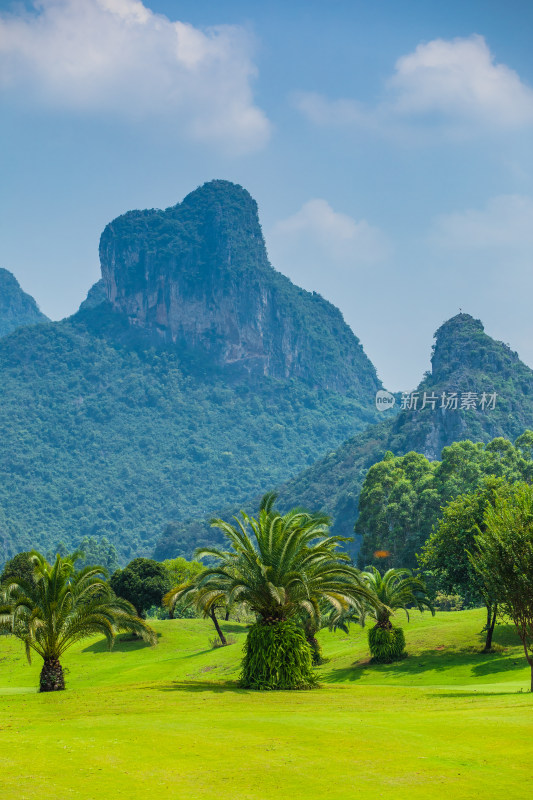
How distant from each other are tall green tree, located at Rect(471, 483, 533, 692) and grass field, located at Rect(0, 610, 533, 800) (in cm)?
228

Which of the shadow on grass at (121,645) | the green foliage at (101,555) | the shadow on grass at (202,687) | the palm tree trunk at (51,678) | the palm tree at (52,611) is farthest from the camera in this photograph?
the green foliage at (101,555)

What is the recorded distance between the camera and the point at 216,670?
43.0m

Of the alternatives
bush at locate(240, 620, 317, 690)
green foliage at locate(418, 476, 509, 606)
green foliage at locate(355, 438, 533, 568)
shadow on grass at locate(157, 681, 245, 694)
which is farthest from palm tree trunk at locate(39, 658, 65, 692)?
green foliage at locate(355, 438, 533, 568)

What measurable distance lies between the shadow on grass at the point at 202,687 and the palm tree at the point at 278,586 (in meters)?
0.70

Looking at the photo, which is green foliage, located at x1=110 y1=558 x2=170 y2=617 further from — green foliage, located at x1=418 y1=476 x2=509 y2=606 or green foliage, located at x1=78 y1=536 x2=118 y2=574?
green foliage, located at x1=78 y1=536 x2=118 y2=574

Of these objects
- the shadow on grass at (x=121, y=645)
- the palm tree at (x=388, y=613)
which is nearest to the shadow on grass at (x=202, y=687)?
the palm tree at (x=388, y=613)

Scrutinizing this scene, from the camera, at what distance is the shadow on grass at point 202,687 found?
25.0m

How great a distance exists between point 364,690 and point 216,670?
17250mm

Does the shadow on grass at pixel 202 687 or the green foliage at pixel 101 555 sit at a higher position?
the green foliage at pixel 101 555

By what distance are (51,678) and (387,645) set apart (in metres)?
16.5

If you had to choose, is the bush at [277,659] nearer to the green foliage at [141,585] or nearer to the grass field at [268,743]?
the grass field at [268,743]

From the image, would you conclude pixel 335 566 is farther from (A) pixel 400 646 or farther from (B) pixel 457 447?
(B) pixel 457 447

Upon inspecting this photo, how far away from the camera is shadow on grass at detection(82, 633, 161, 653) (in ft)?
176

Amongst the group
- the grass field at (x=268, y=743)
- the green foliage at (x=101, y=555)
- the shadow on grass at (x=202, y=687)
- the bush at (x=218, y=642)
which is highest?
the green foliage at (x=101, y=555)
